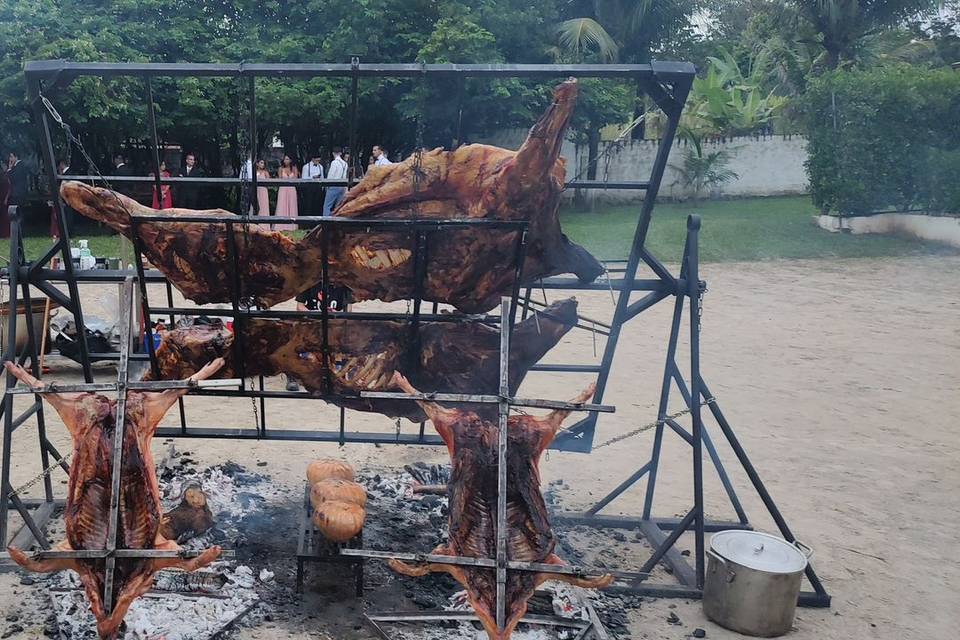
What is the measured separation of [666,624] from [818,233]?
16086mm

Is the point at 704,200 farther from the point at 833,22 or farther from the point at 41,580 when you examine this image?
the point at 41,580

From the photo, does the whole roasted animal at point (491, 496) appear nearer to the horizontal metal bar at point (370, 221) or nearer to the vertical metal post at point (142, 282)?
the horizontal metal bar at point (370, 221)

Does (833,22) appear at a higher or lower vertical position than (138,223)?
higher

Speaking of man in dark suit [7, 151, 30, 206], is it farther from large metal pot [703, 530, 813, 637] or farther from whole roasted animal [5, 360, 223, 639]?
large metal pot [703, 530, 813, 637]

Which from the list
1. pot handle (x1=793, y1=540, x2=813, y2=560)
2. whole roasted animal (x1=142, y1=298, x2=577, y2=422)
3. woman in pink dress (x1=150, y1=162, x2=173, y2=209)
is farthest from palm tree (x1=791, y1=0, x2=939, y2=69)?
whole roasted animal (x1=142, y1=298, x2=577, y2=422)

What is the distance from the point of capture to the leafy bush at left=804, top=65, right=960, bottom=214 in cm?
1702

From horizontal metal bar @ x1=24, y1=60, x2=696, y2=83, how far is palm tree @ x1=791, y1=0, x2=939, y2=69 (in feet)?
71.0

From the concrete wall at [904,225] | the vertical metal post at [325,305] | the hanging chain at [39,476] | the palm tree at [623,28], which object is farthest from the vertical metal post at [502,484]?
the palm tree at [623,28]

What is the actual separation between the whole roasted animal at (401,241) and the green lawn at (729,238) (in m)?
10.1

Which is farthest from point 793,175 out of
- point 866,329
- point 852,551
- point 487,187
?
point 487,187

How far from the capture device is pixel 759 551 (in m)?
4.08

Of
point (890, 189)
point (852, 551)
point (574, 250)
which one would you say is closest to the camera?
point (574, 250)

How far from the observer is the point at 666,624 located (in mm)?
4023

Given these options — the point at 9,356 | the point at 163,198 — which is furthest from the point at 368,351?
the point at 163,198
